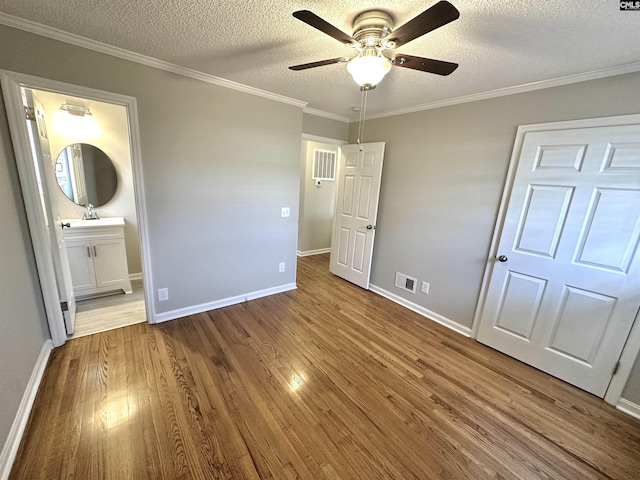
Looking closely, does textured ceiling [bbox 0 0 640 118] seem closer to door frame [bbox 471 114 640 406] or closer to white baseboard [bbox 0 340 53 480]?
door frame [bbox 471 114 640 406]

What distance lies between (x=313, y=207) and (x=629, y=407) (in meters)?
4.49

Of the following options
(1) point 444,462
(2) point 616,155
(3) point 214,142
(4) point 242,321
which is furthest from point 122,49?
(2) point 616,155

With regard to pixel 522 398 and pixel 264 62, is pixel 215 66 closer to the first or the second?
pixel 264 62

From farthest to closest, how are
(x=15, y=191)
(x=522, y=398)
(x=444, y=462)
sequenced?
(x=522, y=398), (x=15, y=191), (x=444, y=462)

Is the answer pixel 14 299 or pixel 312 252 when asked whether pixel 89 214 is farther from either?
pixel 312 252

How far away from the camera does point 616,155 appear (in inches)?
69.6

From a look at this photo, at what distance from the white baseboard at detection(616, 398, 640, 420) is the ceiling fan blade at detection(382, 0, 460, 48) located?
280 centimetres

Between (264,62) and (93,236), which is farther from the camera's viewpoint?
(93,236)

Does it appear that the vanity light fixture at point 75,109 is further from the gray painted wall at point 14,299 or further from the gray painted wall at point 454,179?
the gray painted wall at point 454,179

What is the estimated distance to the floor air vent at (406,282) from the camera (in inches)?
122

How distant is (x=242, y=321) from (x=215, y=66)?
241cm

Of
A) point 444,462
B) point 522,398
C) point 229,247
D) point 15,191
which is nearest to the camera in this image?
point 444,462

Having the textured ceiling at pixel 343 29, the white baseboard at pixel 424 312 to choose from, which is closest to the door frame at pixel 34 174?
the textured ceiling at pixel 343 29

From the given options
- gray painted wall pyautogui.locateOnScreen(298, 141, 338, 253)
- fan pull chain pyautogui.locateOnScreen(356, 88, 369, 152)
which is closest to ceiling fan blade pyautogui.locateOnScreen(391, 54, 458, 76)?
fan pull chain pyautogui.locateOnScreen(356, 88, 369, 152)
